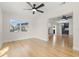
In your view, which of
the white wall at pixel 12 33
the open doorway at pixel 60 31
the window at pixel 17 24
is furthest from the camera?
the open doorway at pixel 60 31

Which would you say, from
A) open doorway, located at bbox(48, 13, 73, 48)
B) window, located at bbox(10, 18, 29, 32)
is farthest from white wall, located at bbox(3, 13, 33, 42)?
open doorway, located at bbox(48, 13, 73, 48)

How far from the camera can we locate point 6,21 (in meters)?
4.19

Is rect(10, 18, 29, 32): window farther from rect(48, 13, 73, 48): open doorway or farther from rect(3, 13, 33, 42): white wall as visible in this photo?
rect(48, 13, 73, 48): open doorway

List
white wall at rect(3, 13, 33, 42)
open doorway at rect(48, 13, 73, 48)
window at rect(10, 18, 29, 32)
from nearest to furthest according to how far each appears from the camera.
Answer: window at rect(10, 18, 29, 32) → white wall at rect(3, 13, 33, 42) → open doorway at rect(48, 13, 73, 48)

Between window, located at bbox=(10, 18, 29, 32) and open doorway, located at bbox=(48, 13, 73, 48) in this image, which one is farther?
open doorway, located at bbox=(48, 13, 73, 48)

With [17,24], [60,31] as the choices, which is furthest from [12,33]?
[60,31]

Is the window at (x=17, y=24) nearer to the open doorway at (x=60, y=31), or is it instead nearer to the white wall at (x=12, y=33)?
the white wall at (x=12, y=33)

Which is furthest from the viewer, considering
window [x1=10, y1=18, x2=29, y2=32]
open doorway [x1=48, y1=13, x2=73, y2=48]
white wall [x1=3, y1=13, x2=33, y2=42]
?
open doorway [x1=48, y1=13, x2=73, y2=48]

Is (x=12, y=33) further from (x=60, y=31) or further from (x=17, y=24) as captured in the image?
(x=60, y=31)

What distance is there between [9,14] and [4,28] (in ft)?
2.64

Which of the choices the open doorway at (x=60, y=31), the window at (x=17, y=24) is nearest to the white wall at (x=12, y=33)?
the window at (x=17, y=24)

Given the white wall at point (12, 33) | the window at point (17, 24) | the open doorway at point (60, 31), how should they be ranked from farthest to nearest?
the open doorway at point (60, 31) → the white wall at point (12, 33) → the window at point (17, 24)

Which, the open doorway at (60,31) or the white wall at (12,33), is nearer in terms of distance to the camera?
the white wall at (12,33)

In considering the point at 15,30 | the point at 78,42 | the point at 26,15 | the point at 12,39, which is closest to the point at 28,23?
the point at 26,15
